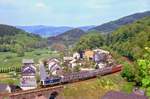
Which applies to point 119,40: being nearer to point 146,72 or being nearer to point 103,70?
point 103,70

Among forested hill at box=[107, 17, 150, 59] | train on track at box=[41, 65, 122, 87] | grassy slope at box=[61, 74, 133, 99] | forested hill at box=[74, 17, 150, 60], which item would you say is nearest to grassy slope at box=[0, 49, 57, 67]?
forested hill at box=[74, 17, 150, 60]

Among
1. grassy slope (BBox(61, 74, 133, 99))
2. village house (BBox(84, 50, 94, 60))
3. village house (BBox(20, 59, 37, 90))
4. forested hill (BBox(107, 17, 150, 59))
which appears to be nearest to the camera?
grassy slope (BBox(61, 74, 133, 99))

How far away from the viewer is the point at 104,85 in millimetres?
65625

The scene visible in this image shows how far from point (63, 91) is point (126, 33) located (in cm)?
7477

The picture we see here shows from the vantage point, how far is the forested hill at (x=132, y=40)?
9297cm

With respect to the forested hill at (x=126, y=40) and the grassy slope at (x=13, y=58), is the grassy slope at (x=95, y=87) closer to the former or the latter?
the forested hill at (x=126, y=40)

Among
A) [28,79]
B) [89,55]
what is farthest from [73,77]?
[89,55]

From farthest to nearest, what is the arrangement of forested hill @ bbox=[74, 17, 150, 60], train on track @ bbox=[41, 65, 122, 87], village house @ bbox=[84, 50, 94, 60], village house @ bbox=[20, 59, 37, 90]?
village house @ bbox=[84, 50, 94, 60] → forested hill @ bbox=[74, 17, 150, 60] → village house @ bbox=[20, 59, 37, 90] → train on track @ bbox=[41, 65, 122, 87]

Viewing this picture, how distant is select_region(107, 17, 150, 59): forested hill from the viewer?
92975 millimetres

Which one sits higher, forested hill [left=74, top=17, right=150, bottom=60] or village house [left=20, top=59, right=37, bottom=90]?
forested hill [left=74, top=17, right=150, bottom=60]

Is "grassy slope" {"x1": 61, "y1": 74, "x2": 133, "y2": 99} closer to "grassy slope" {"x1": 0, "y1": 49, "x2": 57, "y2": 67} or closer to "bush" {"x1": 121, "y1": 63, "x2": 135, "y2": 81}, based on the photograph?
"bush" {"x1": 121, "y1": 63, "x2": 135, "y2": 81}

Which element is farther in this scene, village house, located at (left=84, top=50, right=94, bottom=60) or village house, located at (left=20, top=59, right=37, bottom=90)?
village house, located at (left=84, top=50, right=94, bottom=60)

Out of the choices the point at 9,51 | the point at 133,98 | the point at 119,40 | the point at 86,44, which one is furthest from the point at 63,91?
the point at 9,51

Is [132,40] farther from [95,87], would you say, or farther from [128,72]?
[95,87]
